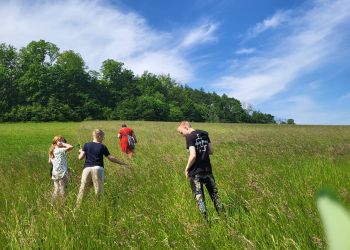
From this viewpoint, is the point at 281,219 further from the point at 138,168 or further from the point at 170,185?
the point at 138,168

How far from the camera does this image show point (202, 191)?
647 cm

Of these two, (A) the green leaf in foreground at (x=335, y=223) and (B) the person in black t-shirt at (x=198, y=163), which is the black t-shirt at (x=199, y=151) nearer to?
(B) the person in black t-shirt at (x=198, y=163)

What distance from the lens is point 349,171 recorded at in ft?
22.7

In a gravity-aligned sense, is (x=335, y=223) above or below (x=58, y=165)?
above

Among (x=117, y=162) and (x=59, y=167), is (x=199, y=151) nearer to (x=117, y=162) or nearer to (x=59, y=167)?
(x=117, y=162)

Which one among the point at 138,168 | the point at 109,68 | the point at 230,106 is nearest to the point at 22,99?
the point at 109,68

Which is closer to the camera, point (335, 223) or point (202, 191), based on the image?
point (335, 223)

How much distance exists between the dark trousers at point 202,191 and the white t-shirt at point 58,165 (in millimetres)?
3521

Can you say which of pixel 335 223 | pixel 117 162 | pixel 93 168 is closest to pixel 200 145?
pixel 117 162

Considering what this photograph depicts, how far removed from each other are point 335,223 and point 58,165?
911 centimetres

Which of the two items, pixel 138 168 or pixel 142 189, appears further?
pixel 138 168

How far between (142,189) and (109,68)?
107514mm

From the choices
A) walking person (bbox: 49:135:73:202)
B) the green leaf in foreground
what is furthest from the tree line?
the green leaf in foreground

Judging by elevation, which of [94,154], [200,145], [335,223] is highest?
[335,223]
